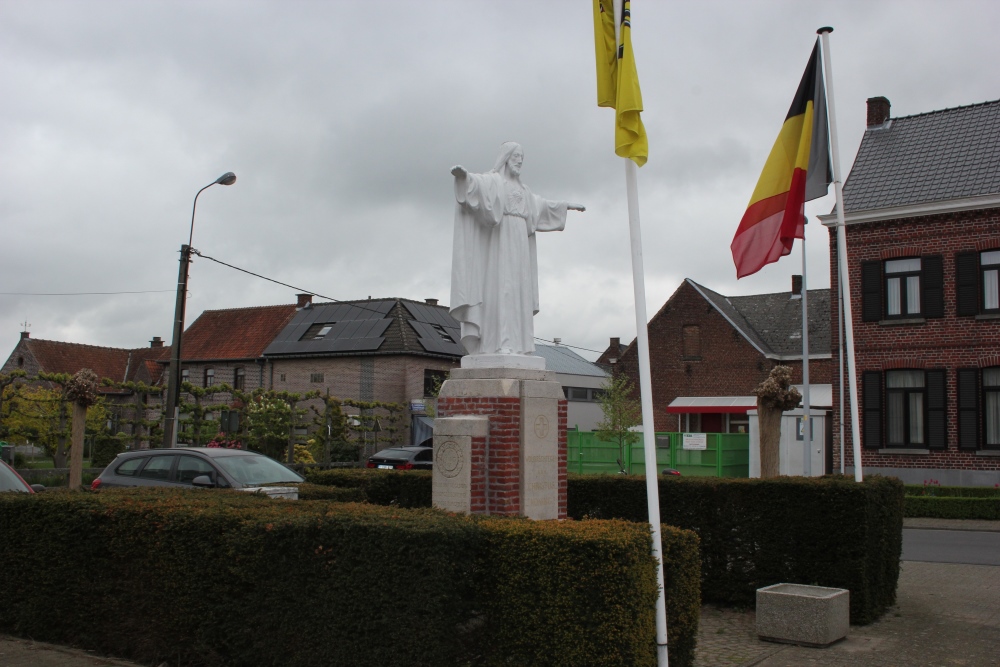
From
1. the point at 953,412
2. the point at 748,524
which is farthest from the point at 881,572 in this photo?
the point at 953,412

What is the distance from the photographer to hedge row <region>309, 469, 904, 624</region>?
9.32 m

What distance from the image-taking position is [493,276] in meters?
9.11

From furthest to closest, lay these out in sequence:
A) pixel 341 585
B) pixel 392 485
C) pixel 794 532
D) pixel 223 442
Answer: pixel 223 442 < pixel 392 485 < pixel 794 532 < pixel 341 585

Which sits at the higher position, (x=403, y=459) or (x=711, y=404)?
(x=711, y=404)

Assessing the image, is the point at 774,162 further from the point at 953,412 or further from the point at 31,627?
the point at 953,412

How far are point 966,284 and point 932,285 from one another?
2.86 ft

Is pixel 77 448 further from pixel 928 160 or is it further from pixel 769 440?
pixel 928 160

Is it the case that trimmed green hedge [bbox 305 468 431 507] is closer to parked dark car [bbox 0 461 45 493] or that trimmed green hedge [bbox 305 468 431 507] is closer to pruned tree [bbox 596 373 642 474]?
parked dark car [bbox 0 461 45 493]

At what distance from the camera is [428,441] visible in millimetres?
37781

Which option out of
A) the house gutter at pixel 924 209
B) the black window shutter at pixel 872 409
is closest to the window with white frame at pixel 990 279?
the house gutter at pixel 924 209

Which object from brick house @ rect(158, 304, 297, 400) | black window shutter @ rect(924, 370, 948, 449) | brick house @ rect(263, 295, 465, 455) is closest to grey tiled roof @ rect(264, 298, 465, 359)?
brick house @ rect(263, 295, 465, 455)

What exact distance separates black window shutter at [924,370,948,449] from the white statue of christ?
65.4 feet

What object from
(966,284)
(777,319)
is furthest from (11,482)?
(777,319)

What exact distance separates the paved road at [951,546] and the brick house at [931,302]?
5734mm
